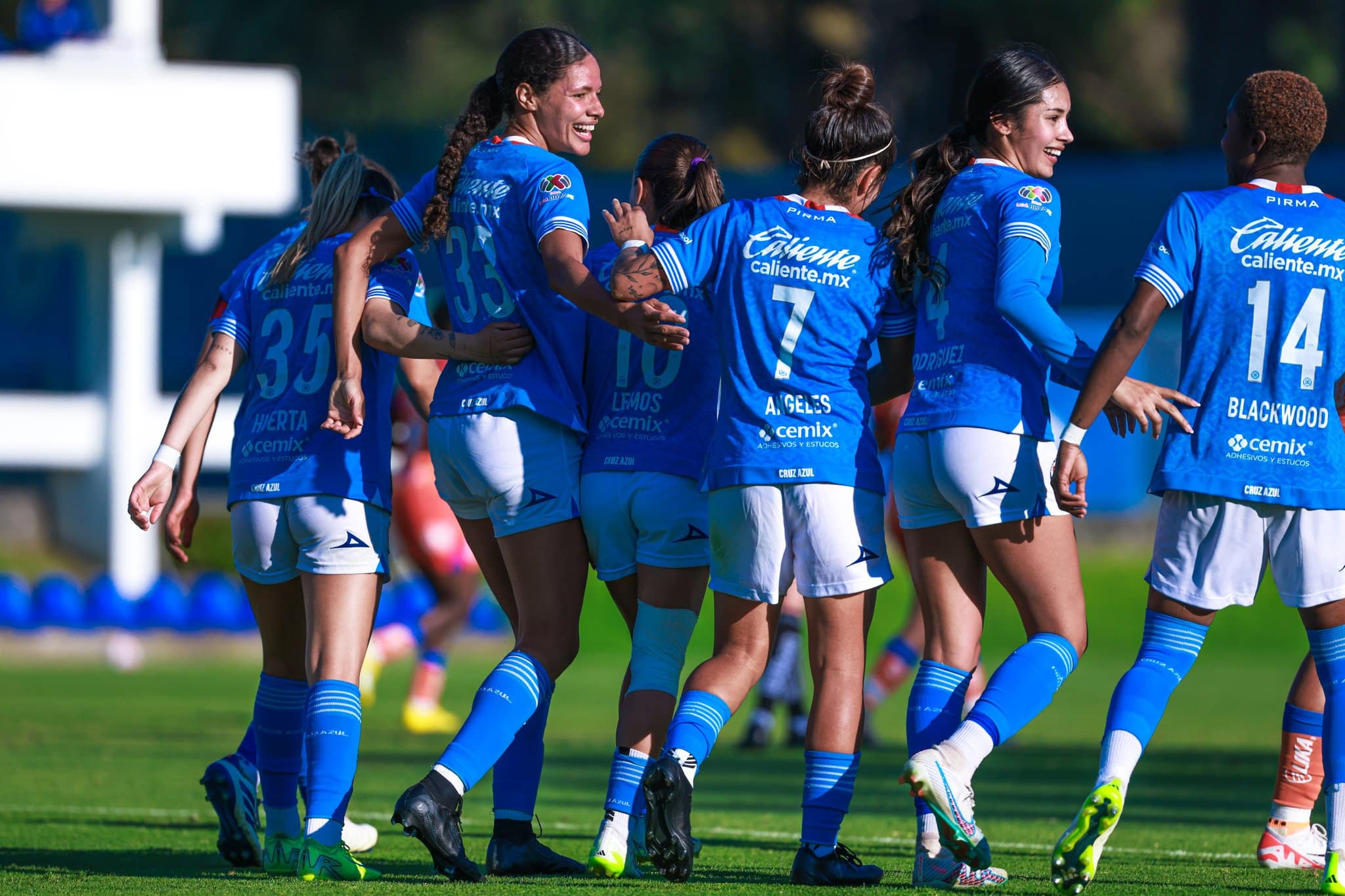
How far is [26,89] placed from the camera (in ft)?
67.6

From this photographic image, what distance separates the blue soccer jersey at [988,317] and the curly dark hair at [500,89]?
3.90 ft

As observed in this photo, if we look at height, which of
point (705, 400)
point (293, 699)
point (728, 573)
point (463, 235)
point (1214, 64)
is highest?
point (1214, 64)

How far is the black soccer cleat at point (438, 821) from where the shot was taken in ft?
15.7

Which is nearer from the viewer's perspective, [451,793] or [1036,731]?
[451,793]

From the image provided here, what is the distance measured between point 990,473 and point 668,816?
1.22 meters

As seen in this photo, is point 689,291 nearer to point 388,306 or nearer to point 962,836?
point 388,306

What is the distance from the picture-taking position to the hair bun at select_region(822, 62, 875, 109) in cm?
521

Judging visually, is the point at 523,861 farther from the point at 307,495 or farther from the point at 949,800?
the point at 949,800

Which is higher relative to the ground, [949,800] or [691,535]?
[691,535]

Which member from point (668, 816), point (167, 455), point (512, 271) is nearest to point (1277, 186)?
point (512, 271)

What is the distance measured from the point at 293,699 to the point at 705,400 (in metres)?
1.54

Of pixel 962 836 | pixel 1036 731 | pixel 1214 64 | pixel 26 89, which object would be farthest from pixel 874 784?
pixel 1214 64

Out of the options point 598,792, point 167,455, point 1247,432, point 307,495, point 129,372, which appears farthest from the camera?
point 129,372

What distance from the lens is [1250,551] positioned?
16.2ft
